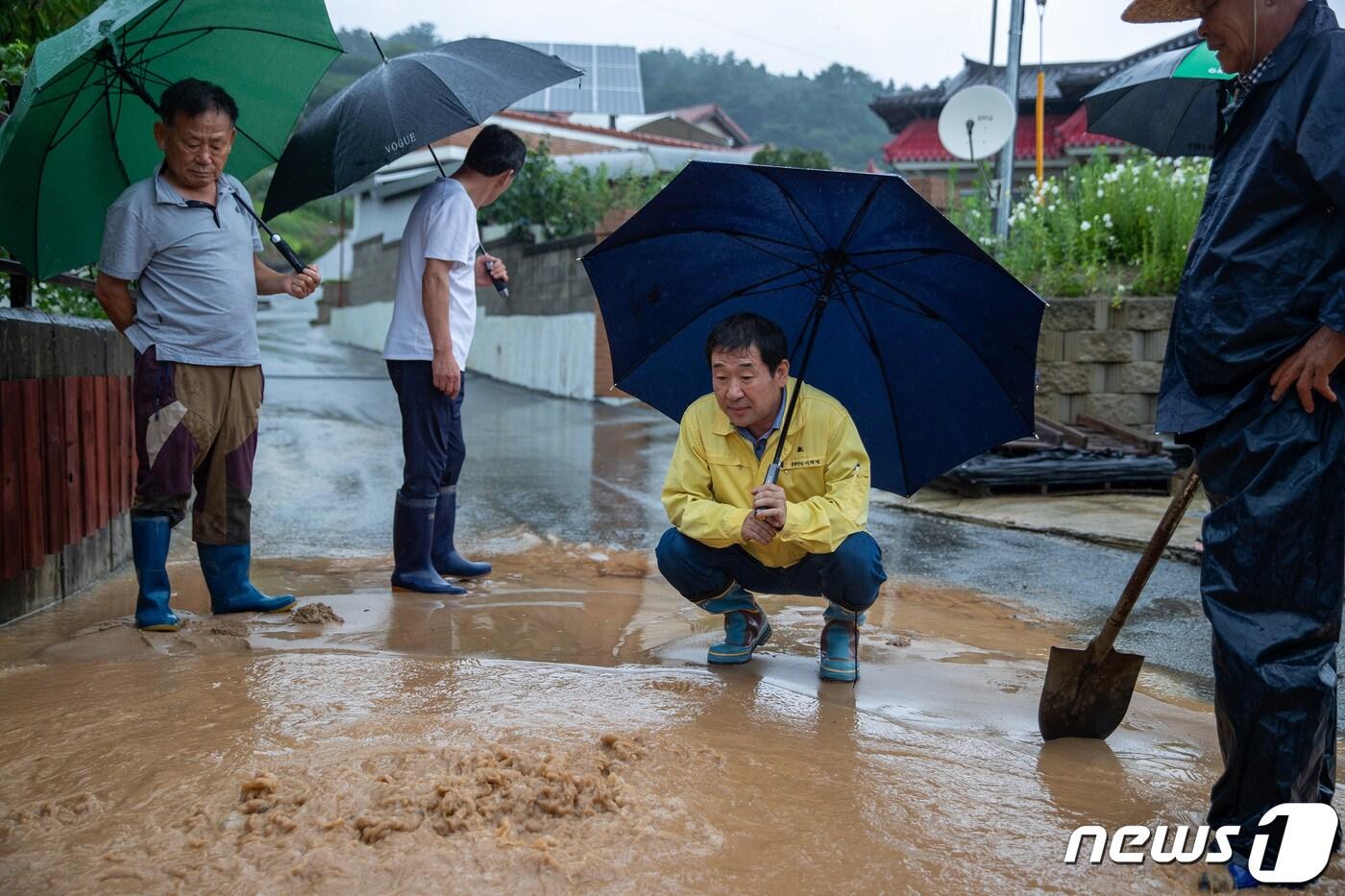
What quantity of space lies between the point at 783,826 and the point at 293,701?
1.43m

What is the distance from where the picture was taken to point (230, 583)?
4.43 m

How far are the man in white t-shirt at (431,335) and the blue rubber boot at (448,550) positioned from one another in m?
0.26

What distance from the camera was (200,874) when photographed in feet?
7.24

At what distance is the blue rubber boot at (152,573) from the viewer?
412cm

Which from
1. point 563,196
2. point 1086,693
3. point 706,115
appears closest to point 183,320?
point 1086,693

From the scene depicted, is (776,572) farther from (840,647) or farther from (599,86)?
(599,86)

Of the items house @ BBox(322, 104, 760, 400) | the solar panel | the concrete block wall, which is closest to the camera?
the concrete block wall

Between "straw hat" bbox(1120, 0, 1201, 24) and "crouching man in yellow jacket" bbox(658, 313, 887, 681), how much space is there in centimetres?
128

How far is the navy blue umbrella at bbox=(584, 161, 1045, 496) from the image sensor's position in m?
3.50

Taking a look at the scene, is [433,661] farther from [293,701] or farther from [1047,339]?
[1047,339]

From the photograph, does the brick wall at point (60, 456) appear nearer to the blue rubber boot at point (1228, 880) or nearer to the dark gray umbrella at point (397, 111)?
the dark gray umbrella at point (397, 111)

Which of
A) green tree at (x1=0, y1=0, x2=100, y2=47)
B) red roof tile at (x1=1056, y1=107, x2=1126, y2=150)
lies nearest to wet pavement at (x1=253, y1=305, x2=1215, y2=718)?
green tree at (x1=0, y1=0, x2=100, y2=47)

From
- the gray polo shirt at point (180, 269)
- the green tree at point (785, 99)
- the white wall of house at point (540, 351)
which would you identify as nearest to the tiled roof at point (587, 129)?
the white wall of house at point (540, 351)

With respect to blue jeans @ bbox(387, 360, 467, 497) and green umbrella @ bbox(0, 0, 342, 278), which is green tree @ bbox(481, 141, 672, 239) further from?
blue jeans @ bbox(387, 360, 467, 497)
